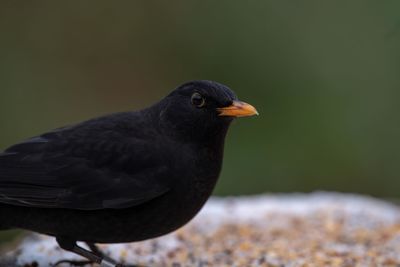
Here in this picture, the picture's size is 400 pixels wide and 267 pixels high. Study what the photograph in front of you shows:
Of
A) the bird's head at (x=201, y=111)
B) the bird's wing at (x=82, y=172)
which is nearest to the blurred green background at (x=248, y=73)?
the bird's head at (x=201, y=111)

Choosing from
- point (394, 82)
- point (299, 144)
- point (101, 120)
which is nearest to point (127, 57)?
point (299, 144)

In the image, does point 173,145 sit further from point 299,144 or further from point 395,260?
point 299,144

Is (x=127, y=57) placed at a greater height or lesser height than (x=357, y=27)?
lesser

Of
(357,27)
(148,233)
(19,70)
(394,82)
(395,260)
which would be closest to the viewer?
(148,233)

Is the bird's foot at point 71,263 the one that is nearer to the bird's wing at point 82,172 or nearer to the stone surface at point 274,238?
the stone surface at point 274,238

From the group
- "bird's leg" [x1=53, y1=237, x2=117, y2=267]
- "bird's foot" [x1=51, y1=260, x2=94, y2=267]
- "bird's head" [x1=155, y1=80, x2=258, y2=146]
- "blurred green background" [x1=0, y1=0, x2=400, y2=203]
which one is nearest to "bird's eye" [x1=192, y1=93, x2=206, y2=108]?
"bird's head" [x1=155, y1=80, x2=258, y2=146]

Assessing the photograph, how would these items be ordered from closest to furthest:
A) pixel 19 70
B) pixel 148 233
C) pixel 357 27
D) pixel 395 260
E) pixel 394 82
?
pixel 148 233 < pixel 395 260 < pixel 394 82 < pixel 357 27 < pixel 19 70

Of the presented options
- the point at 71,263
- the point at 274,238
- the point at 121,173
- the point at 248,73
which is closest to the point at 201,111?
the point at 121,173
